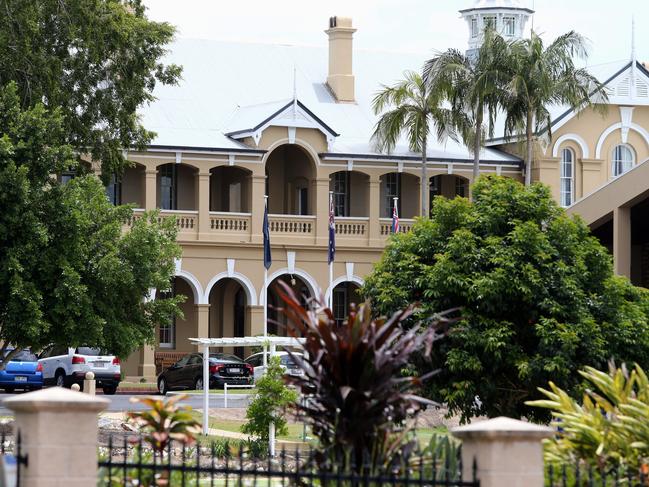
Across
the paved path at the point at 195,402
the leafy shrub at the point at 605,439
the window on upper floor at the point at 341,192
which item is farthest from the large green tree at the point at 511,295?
the window on upper floor at the point at 341,192

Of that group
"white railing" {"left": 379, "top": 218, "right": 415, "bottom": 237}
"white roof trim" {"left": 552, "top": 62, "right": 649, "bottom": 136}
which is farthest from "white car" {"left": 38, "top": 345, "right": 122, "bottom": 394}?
"white roof trim" {"left": 552, "top": 62, "right": 649, "bottom": 136}

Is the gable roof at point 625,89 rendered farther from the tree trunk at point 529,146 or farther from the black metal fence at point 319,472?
the black metal fence at point 319,472

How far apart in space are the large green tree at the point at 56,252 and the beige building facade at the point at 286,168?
57.9 feet

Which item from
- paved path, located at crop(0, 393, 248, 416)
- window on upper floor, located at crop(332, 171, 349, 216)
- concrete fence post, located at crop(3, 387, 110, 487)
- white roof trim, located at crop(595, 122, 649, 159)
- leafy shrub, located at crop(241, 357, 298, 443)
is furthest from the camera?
white roof trim, located at crop(595, 122, 649, 159)

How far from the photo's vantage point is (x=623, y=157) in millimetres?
51688

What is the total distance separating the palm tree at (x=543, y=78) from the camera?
44250 mm

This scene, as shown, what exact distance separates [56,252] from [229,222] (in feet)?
70.7

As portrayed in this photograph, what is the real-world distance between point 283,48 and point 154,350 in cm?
1329

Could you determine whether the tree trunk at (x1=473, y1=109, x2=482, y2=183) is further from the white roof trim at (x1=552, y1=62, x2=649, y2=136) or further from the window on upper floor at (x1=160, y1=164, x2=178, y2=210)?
the window on upper floor at (x1=160, y1=164, x2=178, y2=210)

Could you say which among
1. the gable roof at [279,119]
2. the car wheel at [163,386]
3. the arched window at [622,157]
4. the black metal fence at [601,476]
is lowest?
the black metal fence at [601,476]

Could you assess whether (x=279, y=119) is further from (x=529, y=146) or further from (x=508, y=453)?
(x=508, y=453)

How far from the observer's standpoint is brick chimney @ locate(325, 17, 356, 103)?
51.5m

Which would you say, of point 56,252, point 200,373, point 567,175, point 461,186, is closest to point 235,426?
point 56,252

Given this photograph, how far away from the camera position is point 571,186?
2007 inches
